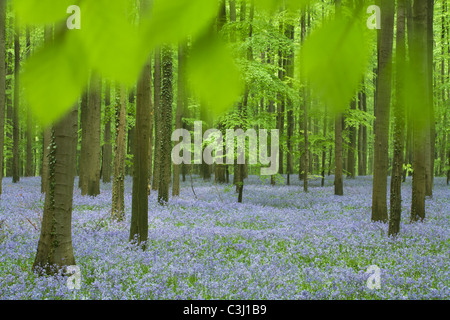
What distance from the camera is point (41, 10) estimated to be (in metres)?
0.55

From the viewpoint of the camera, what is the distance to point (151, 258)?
625cm

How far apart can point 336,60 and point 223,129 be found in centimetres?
1315

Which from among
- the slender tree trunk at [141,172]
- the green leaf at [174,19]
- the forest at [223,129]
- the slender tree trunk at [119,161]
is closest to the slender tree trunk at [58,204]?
the forest at [223,129]

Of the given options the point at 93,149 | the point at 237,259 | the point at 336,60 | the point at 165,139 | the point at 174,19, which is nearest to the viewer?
the point at 174,19

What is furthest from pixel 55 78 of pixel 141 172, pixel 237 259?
pixel 141 172

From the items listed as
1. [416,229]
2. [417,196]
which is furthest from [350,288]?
[417,196]

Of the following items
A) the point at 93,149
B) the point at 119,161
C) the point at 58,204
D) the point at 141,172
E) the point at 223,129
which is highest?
the point at 223,129

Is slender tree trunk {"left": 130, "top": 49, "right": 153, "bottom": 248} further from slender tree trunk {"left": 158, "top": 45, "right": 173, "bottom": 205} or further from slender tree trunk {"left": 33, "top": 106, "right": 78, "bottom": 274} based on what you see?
slender tree trunk {"left": 158, "top": 45, "right": 173, "bottom": 205}

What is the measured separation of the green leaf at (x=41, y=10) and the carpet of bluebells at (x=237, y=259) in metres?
4.47

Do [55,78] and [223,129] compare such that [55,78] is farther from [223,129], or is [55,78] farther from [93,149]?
[93,149]

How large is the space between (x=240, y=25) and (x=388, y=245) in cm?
771

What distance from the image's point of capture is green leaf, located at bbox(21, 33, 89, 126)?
54 cm

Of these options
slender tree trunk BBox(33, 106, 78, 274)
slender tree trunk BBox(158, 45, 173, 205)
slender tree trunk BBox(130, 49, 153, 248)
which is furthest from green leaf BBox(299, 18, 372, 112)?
slender tree trunk BBox(158, 45, 173, 205)

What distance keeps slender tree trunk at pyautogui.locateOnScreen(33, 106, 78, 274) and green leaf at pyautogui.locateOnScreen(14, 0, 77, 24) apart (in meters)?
4.81
